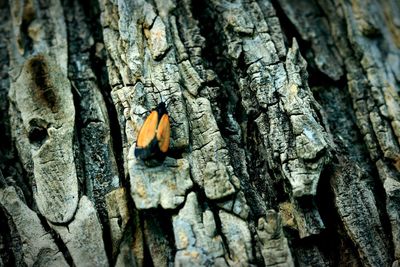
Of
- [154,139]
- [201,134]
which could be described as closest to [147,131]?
[154,139]

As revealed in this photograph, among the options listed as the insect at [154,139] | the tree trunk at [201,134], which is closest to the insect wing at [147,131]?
the insect at [154,139]

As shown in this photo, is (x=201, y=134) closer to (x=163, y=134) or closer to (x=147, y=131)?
(x=163, y=134)

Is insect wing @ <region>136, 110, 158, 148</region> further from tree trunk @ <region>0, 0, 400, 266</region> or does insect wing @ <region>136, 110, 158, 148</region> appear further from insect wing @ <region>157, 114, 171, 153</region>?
tree trunk @ <region>0, 0, 400, 266</region>

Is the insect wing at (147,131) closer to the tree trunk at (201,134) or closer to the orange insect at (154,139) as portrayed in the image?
the orange insect at (154,139)

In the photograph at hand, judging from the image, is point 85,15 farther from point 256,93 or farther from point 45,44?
point 256,93

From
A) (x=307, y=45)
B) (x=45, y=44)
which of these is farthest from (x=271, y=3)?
(x=45, y=44)

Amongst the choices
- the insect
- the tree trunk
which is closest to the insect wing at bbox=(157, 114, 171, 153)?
the insect
